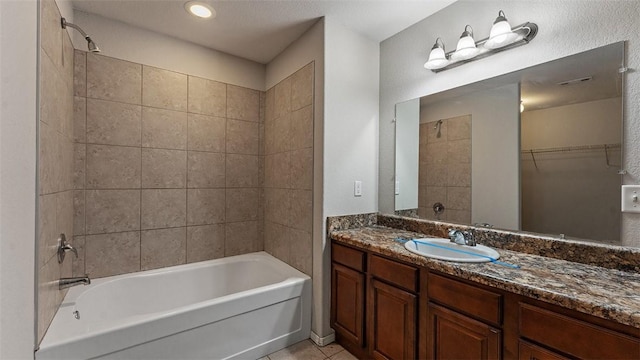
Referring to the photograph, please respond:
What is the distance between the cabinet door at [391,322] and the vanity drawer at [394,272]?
0.04m

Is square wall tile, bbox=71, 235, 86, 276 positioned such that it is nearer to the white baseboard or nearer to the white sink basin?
the white baseboard

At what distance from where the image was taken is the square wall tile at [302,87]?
218cm

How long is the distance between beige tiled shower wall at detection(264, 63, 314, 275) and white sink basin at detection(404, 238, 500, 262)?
2.75ft

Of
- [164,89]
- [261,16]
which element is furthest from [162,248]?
[261,16]

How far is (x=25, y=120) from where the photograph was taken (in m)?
1.05

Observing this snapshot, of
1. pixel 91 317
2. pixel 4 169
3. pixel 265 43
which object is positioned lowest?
pixel 91 317

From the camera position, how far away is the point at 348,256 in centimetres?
190

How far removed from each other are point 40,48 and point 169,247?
5.44 feet

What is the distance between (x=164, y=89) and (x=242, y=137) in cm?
78

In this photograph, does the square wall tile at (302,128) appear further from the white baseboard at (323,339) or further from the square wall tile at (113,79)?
the white baseboard at (323,339)

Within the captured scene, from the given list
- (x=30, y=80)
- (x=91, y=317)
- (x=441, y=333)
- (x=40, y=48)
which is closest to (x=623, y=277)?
(x=441, y=333)

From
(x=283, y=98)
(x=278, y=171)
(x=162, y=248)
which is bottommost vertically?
(x=162, y=248)

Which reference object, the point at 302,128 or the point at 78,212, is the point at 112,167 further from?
the point at 302,128

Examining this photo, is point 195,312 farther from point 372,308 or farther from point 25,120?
point 25,120
